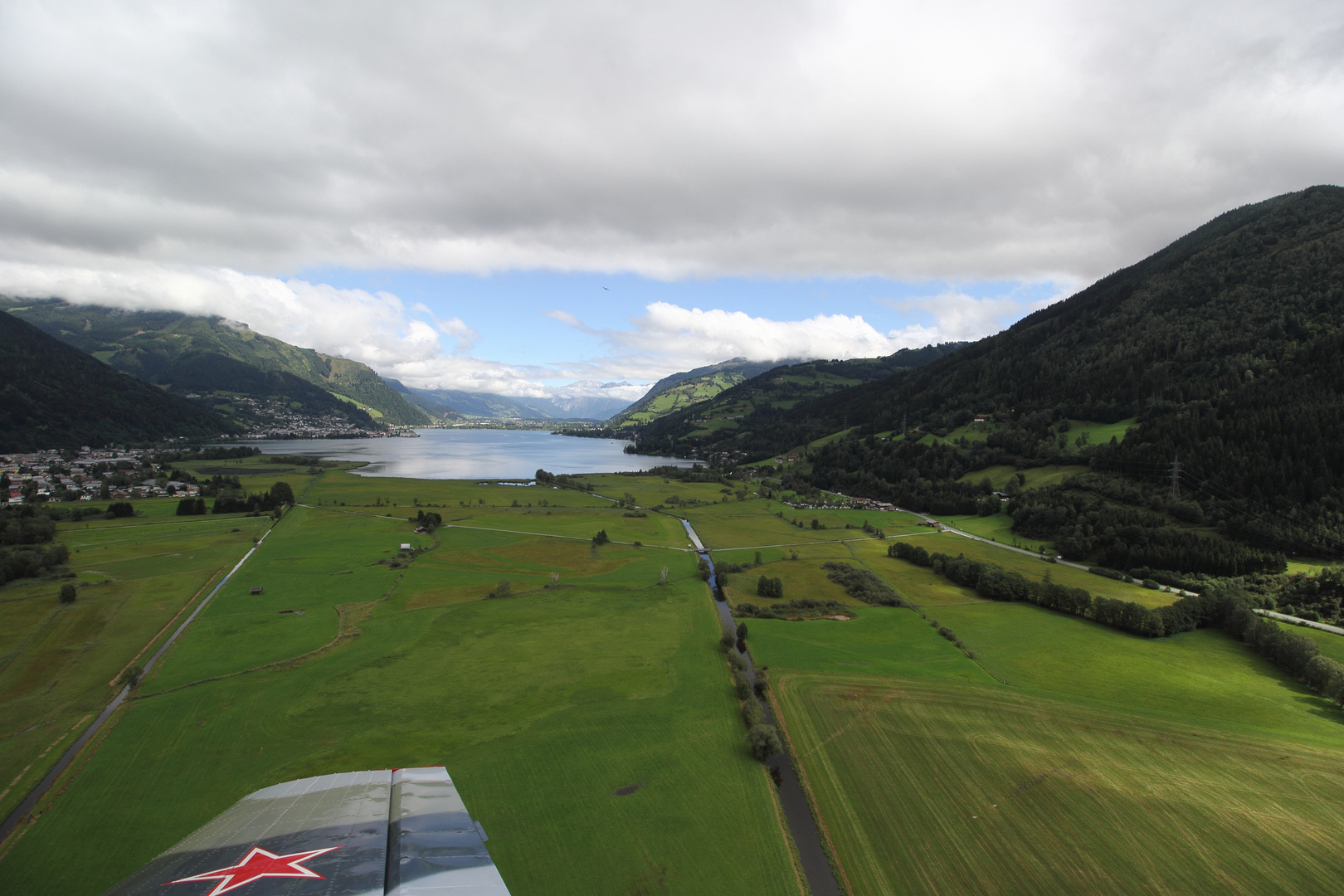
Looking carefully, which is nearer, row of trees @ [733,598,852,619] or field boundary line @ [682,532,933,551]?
row of trees @ [733,598,852,619]

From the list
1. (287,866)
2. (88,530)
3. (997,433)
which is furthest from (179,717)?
(997,433)

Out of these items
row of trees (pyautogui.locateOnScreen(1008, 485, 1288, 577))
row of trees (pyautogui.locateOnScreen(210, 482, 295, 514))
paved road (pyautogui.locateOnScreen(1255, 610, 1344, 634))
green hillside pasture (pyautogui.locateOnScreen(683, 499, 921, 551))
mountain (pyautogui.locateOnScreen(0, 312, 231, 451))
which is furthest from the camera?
mountain (pyautogui.locateOnScreen(0, 312, 231, 451))

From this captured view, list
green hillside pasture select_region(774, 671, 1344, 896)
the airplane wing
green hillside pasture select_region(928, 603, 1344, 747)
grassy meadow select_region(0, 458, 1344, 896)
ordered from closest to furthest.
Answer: the airplane wing → green hillside pasture select_region(774, 671, 1344, 896) → grassy meadow select_region(0, 458, 1344, 896) → green hillside pasture select_region(928, 603, 1344, 747)

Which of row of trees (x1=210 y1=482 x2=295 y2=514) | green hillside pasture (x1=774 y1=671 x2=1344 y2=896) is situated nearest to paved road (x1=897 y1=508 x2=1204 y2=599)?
green hillside pasture (x1=774 y1=671 x2=1344 y2=896)

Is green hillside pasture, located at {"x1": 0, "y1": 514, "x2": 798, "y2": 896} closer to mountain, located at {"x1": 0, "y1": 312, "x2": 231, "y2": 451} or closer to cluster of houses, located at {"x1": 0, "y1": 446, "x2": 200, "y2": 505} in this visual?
cluster of houses, located at {"x1": 0, "y1": 446, "x2": 200, "y2": 505}

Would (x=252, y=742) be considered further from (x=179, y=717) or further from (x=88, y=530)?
(x=88, y=530)

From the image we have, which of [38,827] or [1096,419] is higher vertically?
[1096,419]
